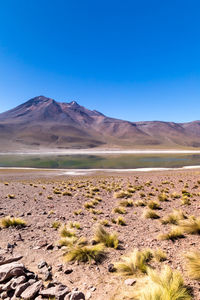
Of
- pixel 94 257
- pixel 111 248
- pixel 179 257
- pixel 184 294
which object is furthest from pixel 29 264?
pixel 179 257

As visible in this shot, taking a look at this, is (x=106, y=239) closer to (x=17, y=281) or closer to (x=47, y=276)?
(x=47, y=276)

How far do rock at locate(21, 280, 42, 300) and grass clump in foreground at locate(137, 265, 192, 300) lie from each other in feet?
5.04

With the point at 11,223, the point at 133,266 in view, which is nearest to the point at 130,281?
the point at 133,266

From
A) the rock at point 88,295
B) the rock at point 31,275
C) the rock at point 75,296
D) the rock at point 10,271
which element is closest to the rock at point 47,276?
the rock at point 31,275

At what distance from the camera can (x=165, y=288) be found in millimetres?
2357

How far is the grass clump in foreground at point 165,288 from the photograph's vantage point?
2.21 metres

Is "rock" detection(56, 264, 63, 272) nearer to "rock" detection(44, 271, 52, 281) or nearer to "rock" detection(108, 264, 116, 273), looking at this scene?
"rock" detection(44, 271, 52, 281)

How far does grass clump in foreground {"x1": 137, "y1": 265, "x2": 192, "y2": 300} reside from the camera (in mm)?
2215

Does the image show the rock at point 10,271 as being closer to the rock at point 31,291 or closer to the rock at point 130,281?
the rock at point 31,291

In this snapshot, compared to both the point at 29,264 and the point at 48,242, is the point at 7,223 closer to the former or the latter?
the point at 48,242

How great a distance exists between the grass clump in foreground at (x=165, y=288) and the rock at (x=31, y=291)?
1.54 metres

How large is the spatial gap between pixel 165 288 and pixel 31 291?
1.99m

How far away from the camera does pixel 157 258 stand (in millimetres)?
3408

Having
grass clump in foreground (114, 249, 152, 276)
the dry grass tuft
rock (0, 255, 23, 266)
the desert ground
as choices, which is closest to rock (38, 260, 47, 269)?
the desert ground
